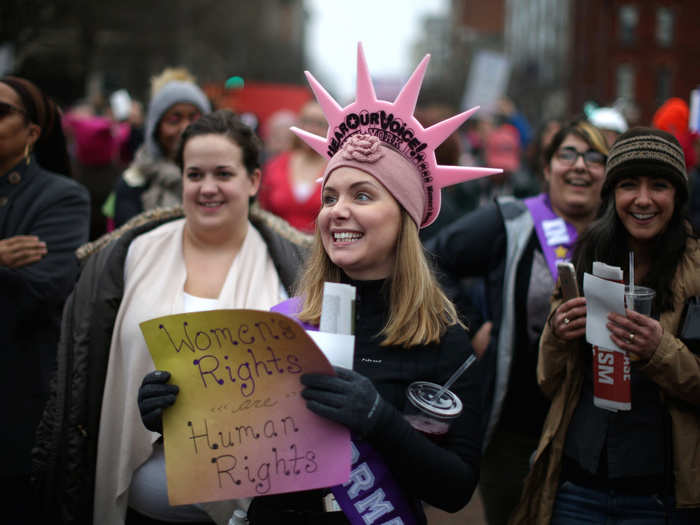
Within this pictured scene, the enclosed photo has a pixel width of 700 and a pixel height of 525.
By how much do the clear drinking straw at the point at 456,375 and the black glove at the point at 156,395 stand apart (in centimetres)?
78

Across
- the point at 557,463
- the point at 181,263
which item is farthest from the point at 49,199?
the point at 557,463

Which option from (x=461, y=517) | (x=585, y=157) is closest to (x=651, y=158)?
(x=585, y=157)

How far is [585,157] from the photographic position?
3.58 metres

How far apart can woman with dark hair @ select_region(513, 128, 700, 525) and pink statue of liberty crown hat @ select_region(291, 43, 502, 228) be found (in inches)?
26.0

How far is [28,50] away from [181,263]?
490 cm

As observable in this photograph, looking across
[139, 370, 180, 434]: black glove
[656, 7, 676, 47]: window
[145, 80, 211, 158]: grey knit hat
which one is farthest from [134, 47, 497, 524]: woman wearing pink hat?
[656, 7, 676, 47]: window

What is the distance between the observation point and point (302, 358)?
199 centimetres

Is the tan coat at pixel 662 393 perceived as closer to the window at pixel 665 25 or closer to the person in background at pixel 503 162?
the person in background at pixel 503 162

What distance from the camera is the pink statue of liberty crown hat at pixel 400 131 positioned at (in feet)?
7.80

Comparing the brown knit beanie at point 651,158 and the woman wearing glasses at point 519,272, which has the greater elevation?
the brown knit beanie at point 651,158

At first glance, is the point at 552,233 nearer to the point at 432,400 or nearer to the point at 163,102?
the point at 432,400

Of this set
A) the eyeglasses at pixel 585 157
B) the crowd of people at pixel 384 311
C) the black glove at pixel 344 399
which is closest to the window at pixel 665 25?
the crowd of people at pixel 384 311

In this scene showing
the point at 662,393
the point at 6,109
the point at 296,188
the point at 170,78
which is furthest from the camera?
the point at 296,188

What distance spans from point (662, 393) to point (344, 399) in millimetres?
1341
